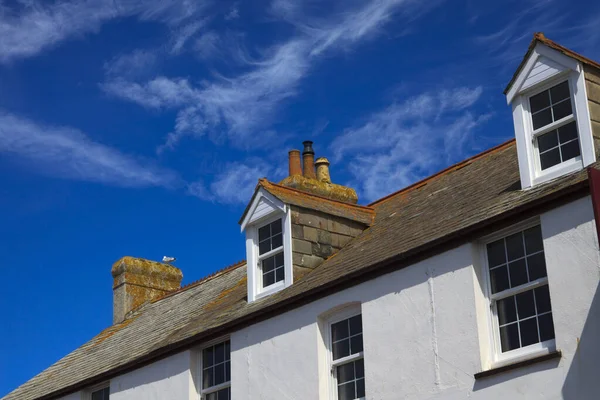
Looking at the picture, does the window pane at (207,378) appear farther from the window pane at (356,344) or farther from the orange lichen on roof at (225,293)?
the window pane at (356,344)

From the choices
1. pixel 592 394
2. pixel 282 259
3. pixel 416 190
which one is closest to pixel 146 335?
pixel 282 259

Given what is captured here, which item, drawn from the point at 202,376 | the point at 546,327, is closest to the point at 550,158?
the point at 546,327

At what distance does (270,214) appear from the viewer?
65.5ft

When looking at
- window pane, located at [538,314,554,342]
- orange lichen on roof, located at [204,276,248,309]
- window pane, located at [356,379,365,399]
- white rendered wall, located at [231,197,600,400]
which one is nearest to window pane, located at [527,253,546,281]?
white rendered wall, located at [231,197,600,400]

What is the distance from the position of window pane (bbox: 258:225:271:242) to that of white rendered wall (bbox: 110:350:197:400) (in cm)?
268

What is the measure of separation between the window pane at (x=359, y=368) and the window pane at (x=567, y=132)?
4.84 metres

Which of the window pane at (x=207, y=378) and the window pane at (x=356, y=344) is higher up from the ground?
the window pane at (x=207, y=378)

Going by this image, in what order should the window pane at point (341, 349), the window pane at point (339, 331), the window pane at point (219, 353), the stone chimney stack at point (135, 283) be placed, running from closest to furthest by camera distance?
1. the window pane at point (341, 349)
2. the window pane at point (339, 331)
3. the window pane at point (219, 353)
4. the stone chimney stack at point (135, 283)

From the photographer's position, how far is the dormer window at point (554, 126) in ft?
50.1

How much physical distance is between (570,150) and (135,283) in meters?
16.6

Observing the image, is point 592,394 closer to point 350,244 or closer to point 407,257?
point 407,257

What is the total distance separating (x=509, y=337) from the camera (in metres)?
14.3

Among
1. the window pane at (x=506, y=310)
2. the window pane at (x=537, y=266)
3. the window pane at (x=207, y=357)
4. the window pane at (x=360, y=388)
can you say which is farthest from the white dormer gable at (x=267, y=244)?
the window pane at (x=537, y=266)

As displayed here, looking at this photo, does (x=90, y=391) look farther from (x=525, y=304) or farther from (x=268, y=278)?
(x=525, y=304)
